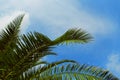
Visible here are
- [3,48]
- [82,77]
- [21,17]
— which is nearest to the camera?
[82,77]

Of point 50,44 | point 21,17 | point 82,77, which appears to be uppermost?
point 21,17

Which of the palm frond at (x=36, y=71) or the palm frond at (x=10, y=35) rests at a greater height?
the palm frond at (x=10, y=35)

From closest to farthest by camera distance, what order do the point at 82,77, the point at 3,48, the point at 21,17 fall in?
the point at 82,77 → the point at 3,48 → the point at 21,17

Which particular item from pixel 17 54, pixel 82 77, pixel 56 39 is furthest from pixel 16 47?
pixel 82 77

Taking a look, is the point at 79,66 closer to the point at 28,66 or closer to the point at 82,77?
the point at 82,77

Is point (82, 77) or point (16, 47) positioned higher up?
point (16, 47)

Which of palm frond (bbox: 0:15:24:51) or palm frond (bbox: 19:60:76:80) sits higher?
palm frond (bbox: 0:15:24:51)

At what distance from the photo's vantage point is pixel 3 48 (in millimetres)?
16266

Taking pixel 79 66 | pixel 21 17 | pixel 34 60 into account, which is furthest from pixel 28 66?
pixel 21 17

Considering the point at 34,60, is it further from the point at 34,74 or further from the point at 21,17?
the point at 21,17

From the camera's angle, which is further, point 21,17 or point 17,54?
point 21,17

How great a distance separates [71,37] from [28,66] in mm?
1491

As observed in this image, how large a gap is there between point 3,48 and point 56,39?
235cm

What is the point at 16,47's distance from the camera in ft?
48.9
